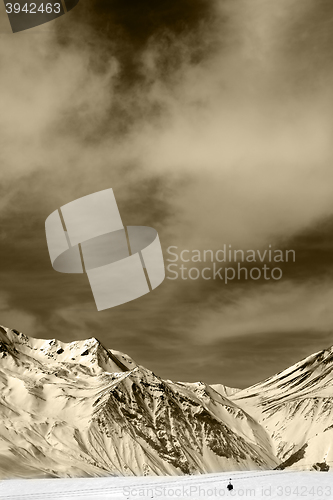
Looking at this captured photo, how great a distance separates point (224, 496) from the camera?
60906 millimetres

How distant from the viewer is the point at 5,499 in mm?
84000

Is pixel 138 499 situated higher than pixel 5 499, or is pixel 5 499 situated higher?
pixel 138 499

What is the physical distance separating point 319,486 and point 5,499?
157 ft

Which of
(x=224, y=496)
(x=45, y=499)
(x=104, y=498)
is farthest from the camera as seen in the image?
(x=45, y=499)

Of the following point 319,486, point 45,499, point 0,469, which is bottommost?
point 0,469

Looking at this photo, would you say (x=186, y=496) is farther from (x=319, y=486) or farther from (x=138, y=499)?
(x=319, y=486)

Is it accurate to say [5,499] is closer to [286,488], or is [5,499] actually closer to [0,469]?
[286,488]

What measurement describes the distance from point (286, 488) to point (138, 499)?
1733 centimetres

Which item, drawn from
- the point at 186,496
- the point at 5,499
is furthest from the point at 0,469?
the point at 186,496

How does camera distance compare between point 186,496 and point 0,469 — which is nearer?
point 186,496

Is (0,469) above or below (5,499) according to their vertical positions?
below

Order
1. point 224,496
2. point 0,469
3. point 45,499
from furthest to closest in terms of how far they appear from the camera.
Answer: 1. point 0,469
2. point 45,499
3. point 224,496

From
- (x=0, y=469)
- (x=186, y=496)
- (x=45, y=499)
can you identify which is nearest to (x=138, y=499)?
(x=186, y=496)

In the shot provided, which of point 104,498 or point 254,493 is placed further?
point 104,498
